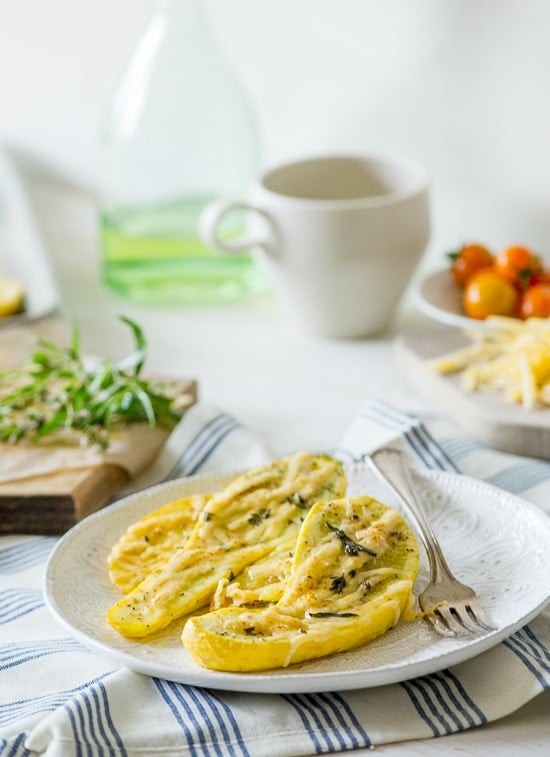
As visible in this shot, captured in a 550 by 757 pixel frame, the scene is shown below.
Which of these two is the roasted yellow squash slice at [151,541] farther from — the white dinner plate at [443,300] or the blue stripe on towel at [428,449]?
the white dinner plate at [443,300]

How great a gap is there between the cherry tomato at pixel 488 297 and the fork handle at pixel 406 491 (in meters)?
0.56

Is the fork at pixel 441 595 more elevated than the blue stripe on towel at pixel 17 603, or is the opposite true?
the fork at pixel 441 595

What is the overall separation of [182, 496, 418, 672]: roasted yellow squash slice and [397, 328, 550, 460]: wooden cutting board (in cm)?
42

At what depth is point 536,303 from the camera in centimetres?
173

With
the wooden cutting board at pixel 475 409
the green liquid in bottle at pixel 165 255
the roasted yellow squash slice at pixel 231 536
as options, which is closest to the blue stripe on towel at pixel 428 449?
the wooden cutting board at pixel 475 409

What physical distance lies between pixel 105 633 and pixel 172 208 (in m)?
1.20

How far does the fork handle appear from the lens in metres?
1.01

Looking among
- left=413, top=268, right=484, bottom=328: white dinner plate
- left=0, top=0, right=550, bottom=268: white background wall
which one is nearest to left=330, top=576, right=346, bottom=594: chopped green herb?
left=413, top=268, right=484, bottom=328: white dinner plate

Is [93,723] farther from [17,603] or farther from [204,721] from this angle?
[17,603]

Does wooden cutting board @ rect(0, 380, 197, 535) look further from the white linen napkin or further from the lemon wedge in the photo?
the lemon wedge

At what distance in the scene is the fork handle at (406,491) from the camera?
1.01 m

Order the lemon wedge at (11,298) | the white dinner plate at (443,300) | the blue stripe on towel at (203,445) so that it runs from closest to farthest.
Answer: the blue stripe on towel at (203,445) → the white dinner plate at (443,300) → the lemon wedge at (11,298)

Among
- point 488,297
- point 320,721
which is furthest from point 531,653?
point 488,297

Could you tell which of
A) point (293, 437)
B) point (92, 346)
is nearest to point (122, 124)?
point (92, 346)
